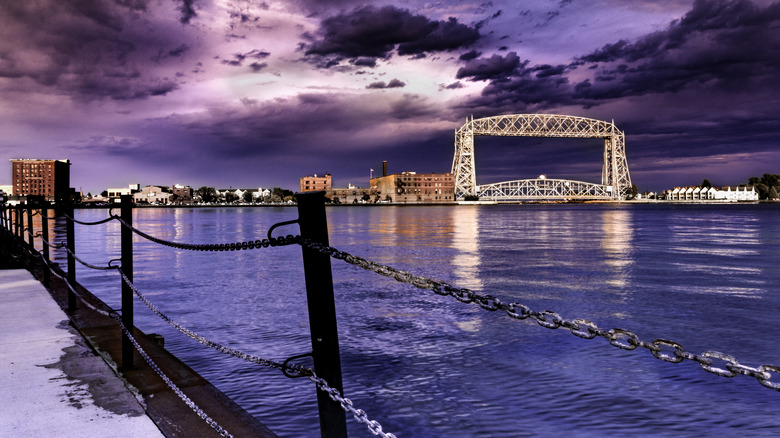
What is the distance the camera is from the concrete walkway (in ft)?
11.0

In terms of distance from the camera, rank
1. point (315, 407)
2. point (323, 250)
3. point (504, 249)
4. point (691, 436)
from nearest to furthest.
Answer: point (323, 250) → point (691, 436) → point (315, 407) → point (504, 249)

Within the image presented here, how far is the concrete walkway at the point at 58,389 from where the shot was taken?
11.0 ft

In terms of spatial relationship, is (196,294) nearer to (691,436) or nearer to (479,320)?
(479,320)

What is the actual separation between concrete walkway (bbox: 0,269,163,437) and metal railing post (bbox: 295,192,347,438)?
1.28 metres

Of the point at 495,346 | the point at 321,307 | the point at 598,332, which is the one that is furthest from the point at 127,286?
the point at 495,346

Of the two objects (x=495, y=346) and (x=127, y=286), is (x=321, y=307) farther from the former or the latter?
(x=495, y=346)

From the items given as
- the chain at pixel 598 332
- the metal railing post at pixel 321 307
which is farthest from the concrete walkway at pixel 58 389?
the chain at pixel 598 332

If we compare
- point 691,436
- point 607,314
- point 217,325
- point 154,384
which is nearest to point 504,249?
point 607,314

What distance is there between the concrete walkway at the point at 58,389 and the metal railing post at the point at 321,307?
4.21ft

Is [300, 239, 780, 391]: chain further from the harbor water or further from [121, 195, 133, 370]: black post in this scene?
the harbor water

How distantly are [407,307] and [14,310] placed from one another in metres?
7.70

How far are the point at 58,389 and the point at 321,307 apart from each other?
263 centimetres

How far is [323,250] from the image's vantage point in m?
2.47

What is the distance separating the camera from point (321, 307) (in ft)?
8.65
